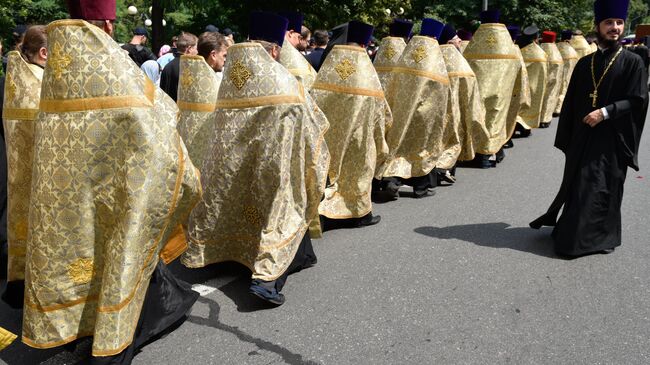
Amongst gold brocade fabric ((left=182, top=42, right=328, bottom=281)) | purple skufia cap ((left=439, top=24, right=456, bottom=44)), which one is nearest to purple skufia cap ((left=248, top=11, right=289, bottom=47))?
gold brocade fabric ((left=182, top=42, right=328, bottom=281))

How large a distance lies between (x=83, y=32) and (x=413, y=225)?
3731 mm

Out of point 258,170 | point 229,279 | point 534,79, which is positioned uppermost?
point 258,170

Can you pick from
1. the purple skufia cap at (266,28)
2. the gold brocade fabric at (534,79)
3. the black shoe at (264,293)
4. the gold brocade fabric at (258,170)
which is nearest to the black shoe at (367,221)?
the gold brocade fabric at (258,170)

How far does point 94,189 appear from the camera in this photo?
2.98 meters

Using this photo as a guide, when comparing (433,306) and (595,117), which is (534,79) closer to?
(595,117)

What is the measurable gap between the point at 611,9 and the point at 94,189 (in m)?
3.84

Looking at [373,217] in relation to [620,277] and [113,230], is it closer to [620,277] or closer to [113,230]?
[620,277]

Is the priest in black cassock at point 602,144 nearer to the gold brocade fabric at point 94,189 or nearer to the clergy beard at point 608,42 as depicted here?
the clergy beard at point 608,42

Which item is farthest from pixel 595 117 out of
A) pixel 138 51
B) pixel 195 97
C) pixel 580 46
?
pixel 580 46

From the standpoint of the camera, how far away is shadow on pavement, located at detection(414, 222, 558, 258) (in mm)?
5129

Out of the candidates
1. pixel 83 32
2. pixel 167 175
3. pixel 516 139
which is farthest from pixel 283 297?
pixel 516 139

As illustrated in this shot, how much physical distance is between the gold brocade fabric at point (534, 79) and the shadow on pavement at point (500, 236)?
20.8 feet

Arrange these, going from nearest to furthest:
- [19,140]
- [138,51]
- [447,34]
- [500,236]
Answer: [19,140] < [500,236] < [447,34] < [138,51]

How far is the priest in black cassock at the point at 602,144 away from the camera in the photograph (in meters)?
4.70
